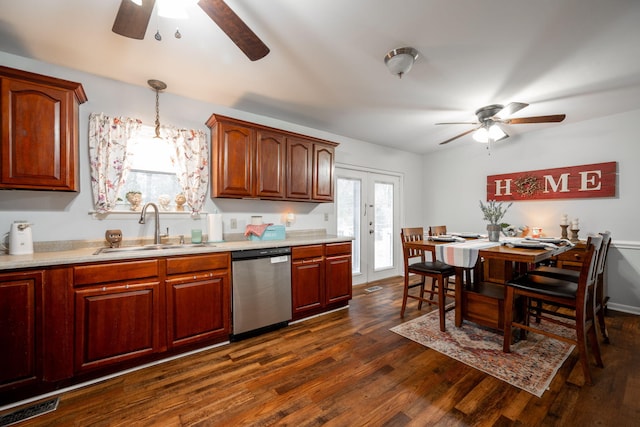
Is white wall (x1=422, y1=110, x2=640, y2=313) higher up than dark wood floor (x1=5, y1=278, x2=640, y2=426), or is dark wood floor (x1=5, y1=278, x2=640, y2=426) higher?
white wall (x1=422, y1=110, x2=640, y2=313)

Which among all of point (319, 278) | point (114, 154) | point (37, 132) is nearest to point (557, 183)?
point (319, 278)

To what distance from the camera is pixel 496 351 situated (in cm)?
225

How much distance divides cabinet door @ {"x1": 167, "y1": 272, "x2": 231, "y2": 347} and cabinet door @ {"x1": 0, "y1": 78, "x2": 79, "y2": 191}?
3.85ft

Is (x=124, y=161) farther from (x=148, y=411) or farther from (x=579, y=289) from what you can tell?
(x=579, y=289)

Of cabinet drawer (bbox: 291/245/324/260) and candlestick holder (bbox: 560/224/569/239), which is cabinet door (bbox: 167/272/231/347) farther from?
candlestick holder (bbox: 560/224/569/239)

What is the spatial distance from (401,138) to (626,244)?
10.2ft

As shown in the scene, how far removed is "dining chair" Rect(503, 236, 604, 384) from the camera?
1.86m

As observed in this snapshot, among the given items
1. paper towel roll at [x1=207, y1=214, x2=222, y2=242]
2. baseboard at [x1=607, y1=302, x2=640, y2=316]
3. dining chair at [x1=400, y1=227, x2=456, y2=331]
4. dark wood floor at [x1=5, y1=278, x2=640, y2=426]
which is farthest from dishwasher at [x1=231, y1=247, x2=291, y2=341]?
baseboard at [x1=607, y1=302, x2=640, y2=316]

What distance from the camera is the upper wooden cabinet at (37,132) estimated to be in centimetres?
182

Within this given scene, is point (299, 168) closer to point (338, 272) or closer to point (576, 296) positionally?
point (338, 272)

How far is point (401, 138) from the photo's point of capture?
168 inches

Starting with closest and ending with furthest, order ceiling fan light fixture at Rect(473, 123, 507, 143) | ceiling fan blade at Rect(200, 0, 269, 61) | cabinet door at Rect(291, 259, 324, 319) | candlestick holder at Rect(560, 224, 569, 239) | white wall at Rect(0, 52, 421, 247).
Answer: ceiling fan blade at Rect(200, 0, 269, 61)
white wall at Rect(0, 52, 421, 247)
cabinet door at Rect(291, 259, 324, 319)
ceiling fan light fixture at Rect(473, 123, 507, 143)
candlestick holder at Rect(560, 224, 569, 239)

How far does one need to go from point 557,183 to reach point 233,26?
14.8 feet

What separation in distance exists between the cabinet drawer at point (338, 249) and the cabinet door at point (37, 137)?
2.41 metres
